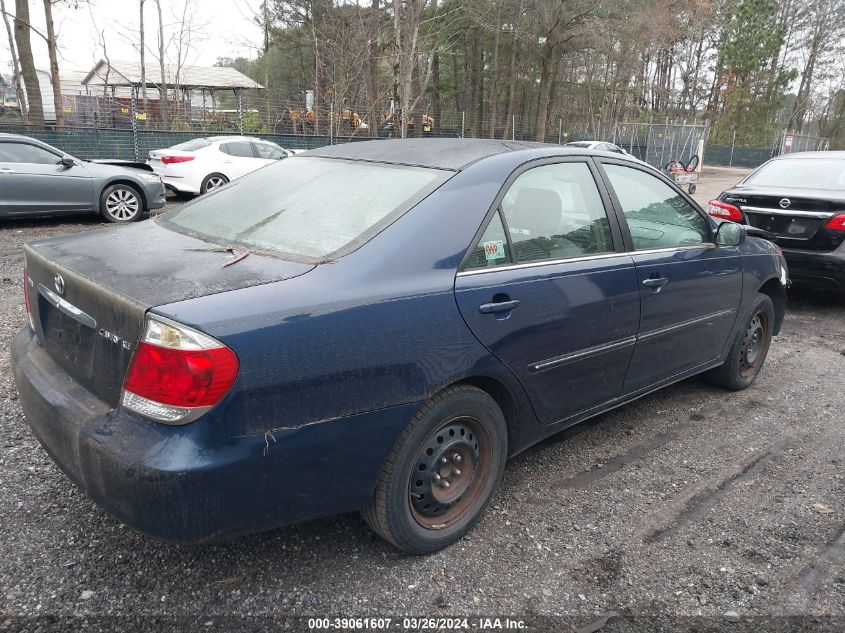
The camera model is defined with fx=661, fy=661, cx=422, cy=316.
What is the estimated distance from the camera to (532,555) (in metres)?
2.73

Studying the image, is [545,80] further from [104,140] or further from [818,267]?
[818,267]

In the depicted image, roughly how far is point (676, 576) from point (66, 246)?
2860 mm

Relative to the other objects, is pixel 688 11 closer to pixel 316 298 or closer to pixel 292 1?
pixel 292 1

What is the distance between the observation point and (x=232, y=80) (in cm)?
3797

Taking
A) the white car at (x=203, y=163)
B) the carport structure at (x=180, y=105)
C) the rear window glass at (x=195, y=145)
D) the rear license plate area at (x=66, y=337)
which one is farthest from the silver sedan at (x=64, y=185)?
the rear license plate area at (x=66, y=337)

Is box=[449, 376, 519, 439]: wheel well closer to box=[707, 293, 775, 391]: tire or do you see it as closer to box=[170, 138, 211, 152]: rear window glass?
box=[707, 293, 775, 391]: tire

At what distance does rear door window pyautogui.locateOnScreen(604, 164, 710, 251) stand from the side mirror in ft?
0.22

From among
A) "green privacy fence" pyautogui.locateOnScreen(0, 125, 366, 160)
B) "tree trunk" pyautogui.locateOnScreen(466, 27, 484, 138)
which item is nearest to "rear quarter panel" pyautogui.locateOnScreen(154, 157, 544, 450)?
"green privacy fence" pyautogui.locateOnScreen(0, 125, 366, 160)

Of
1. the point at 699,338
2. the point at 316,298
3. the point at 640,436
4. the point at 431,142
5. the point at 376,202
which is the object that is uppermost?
the point at 431,142

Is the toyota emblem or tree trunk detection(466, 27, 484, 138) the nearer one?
Answer: the toyota emblem

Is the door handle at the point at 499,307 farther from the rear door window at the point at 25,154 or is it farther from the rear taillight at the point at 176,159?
the rear taillight at the point at 176,159

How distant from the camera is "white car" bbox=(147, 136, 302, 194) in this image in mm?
13500

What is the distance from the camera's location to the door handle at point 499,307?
8.61ft

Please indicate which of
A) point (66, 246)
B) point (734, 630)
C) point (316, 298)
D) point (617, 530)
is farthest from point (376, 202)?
point (734, 630)
